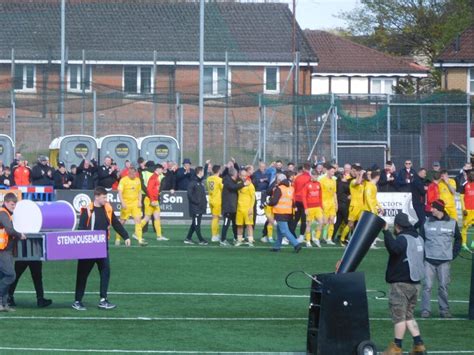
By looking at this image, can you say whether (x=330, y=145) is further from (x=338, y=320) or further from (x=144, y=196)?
(x=338, y=320)

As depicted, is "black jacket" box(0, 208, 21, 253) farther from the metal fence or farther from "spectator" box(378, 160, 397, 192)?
the metal fence

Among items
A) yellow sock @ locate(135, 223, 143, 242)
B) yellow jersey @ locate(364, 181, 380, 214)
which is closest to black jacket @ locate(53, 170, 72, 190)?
yellow sock @ locate(135, 223, 143, 242)

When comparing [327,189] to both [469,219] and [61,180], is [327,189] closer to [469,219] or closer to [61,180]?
[469,219]

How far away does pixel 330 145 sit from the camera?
38.4 m

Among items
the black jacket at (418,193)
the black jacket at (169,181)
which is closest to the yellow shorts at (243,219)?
the black jacket at (418,193)

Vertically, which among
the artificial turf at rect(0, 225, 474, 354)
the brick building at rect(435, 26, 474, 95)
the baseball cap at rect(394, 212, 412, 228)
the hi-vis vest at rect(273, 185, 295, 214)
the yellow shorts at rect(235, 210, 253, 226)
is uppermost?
the brick building at rect(435, 26, 474, 95)

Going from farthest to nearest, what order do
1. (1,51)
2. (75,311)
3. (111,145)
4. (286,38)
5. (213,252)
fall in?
(286,38)
(1,51)
(111,145)
(213,252)
(75,311)

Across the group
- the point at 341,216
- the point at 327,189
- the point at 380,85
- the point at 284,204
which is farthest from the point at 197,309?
the point at 380,85

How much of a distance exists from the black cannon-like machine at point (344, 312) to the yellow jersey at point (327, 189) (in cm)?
1562

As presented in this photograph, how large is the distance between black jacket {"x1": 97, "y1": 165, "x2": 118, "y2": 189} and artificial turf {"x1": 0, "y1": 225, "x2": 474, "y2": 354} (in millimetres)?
9178

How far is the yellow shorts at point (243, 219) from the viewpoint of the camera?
29750mm

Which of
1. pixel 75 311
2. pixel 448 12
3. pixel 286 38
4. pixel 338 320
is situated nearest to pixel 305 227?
pixel 75 311

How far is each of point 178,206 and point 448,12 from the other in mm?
41558

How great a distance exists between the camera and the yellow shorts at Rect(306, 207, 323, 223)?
29328 millimetres
